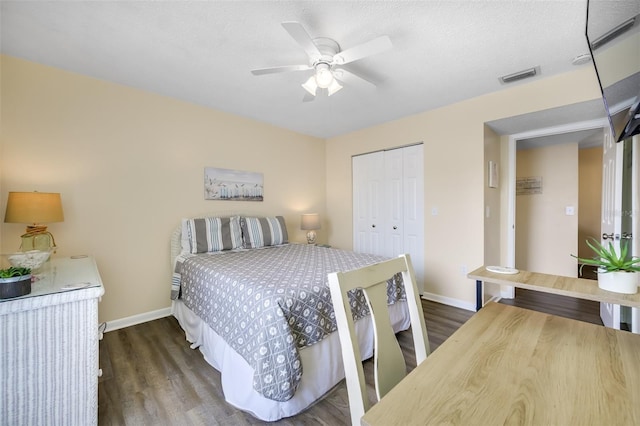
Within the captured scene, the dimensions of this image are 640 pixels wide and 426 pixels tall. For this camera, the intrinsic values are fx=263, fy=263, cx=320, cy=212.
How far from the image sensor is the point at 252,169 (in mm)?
3689

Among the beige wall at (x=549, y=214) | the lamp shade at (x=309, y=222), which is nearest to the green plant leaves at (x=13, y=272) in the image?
the lamp shade at (x=309, y=222)

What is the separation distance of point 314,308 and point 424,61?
2164mm

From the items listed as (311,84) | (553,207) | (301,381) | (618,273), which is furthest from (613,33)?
(553,207)

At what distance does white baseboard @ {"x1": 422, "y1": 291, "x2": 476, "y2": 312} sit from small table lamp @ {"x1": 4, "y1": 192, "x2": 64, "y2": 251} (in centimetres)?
386

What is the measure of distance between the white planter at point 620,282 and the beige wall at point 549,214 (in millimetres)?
3659

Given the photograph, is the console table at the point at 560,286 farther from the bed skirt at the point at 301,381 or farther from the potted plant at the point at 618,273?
the bed skirt at the point at 301,381

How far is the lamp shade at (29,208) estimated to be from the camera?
1.90 meters

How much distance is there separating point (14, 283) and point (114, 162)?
1867 mm

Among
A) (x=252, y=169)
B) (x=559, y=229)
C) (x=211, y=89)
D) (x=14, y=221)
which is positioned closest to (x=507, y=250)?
(x=559, y=229)

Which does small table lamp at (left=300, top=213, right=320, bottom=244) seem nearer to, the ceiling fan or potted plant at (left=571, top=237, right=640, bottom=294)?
the ceiling fan

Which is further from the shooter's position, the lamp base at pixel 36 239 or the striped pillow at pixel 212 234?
the striped pillow at pixel 212 234

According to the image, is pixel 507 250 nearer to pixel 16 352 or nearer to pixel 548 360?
pixel 548 360

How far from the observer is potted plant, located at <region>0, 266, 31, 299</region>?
1111 mm

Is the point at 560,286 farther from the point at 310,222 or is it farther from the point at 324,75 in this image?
the point at 310,222
